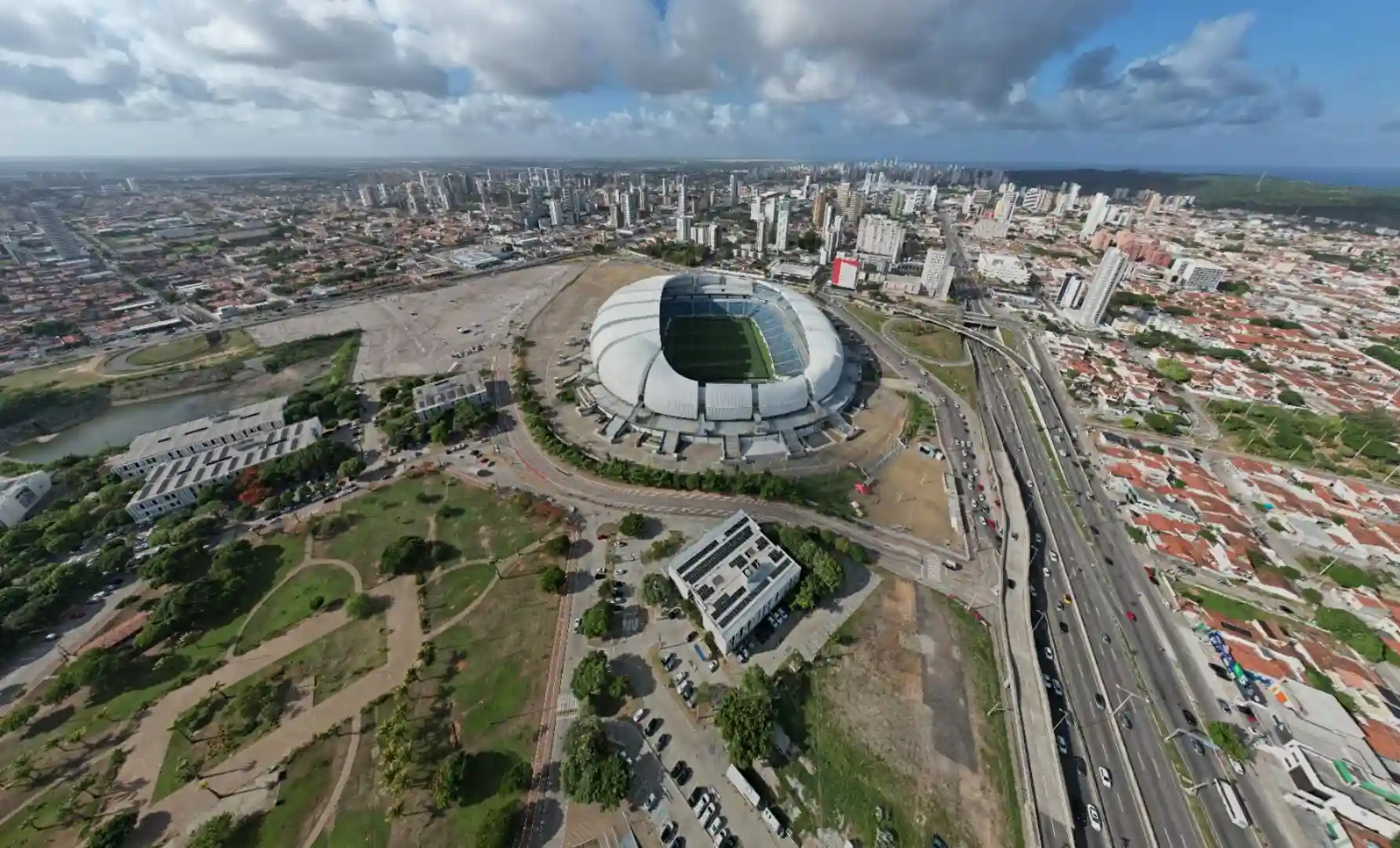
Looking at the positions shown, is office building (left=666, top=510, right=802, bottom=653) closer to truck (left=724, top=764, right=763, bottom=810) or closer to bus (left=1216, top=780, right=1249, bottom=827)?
truck (left=724, top=764, right=763, bottom=810)

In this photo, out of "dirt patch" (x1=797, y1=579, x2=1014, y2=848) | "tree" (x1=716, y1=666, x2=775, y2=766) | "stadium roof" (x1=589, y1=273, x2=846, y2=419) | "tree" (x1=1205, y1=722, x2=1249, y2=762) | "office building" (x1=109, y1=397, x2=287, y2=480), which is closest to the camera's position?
"dirt patch" (x1=797, y1=579, x2=1014, y2=848)

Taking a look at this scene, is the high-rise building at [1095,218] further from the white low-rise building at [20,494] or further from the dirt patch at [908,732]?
the white low-rise building at [20,494]

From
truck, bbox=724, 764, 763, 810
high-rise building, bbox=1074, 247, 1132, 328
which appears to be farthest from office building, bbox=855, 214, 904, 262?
truck, bbox=724, 764, 763, 810

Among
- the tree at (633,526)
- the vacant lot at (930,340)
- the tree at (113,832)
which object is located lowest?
the tree at (113,832)

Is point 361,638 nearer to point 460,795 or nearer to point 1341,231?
point 460,795

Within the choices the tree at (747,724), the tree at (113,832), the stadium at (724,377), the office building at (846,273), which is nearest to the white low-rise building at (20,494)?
the tree at (113,832)
